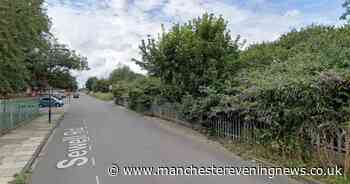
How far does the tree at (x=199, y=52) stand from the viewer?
16984mm

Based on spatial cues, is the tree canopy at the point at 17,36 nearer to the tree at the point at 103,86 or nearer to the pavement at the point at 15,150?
the pavement at the point at 15,150

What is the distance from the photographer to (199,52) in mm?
17000

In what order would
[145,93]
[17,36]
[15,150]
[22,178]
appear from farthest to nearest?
1. [145,93]
2. [17,36]
3. [15,150]
4. [22,178]

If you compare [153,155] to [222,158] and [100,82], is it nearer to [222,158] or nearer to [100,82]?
[222,158]

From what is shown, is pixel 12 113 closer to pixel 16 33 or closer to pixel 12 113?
pixel 12 113

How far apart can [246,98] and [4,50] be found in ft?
33.1

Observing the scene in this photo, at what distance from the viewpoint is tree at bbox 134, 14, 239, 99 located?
16984mm

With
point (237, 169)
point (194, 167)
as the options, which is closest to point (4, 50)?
point (194, 167)

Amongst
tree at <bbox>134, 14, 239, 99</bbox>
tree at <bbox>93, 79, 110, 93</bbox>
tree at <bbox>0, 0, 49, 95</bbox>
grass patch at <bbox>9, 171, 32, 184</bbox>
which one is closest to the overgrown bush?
tree at <bbox>134, 14, 239, 99</bbox>

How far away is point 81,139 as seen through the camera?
1480cm

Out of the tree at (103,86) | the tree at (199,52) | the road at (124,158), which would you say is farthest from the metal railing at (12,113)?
the tree at (103,86)

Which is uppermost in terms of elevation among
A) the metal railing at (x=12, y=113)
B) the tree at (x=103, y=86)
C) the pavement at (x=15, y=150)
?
the tree at (x=103, y=86)

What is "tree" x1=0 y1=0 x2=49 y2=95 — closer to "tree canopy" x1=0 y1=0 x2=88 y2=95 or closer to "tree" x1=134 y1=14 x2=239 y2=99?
"tree canopy" x1=0 y1=0 x2=88 y2=95

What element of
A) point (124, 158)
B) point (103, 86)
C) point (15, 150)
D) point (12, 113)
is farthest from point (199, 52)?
point (103, 86)
